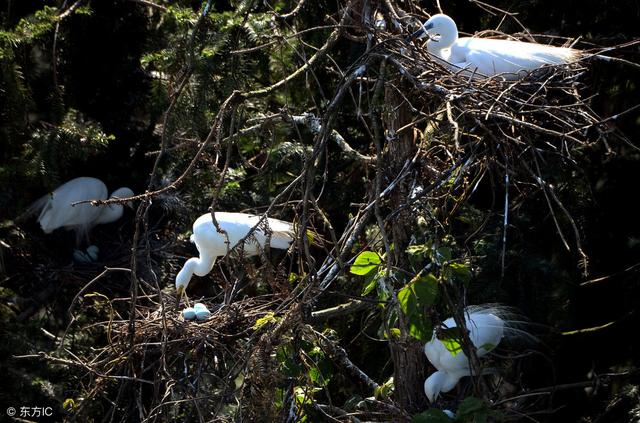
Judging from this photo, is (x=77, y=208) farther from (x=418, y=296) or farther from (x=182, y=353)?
(x=418, y=296)

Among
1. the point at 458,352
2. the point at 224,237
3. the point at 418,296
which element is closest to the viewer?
the point at 418,296

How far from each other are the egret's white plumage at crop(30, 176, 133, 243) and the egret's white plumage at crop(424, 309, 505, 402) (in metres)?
2.13

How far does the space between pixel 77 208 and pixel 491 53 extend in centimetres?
252

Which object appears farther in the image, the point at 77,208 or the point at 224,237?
the point at 77,208

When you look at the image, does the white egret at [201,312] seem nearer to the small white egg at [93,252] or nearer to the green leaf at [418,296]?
the green leaf at [418,296]

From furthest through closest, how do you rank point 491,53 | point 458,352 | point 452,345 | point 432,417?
point 491,53, point 458,352, point 452,345, point 432,417

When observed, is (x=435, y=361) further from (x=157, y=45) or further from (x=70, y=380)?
(x=157, y=45)


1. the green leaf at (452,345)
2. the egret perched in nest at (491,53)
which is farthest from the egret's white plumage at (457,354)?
the egret perched in nest at (491,53)

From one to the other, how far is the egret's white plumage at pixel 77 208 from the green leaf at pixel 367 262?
95.2 inches

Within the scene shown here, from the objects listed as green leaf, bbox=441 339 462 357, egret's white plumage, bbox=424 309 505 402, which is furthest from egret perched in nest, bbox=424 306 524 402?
green leaf, bbox=441 339 462 357

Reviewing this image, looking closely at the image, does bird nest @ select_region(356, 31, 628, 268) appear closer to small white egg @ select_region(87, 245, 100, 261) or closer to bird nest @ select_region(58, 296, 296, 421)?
bird nest @ select_region(58, 296, 296, 421)

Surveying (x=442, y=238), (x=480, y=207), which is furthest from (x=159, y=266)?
(x=442, y=238)

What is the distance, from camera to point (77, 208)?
5.30m

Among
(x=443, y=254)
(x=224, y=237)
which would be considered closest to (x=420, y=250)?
(x=443, y=254)
